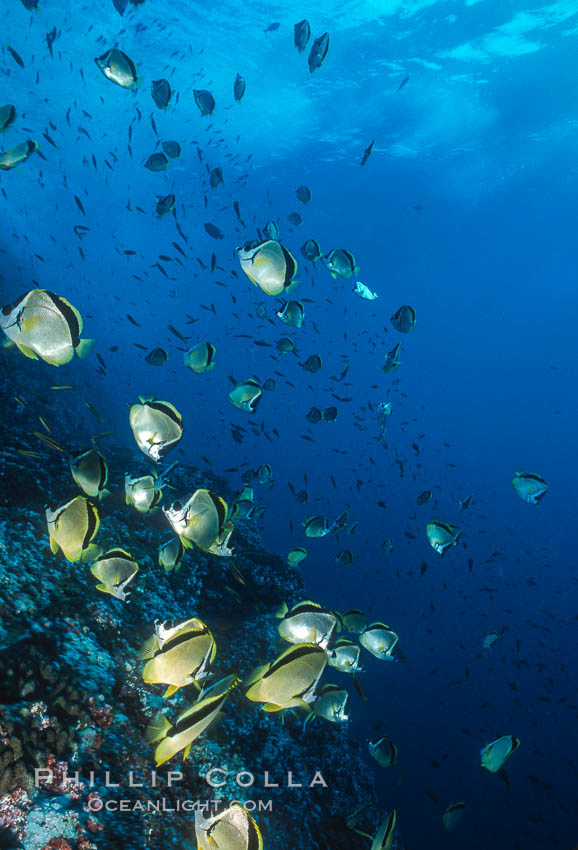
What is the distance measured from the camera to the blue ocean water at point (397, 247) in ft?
64.5

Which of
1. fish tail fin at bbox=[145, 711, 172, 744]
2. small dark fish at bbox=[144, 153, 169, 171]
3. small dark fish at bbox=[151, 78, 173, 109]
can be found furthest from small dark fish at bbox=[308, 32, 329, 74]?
fish tail fin at bbox=[145, 711, 172, 744]

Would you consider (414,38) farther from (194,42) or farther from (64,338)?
(64,338)

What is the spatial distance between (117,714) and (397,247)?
51.8 m

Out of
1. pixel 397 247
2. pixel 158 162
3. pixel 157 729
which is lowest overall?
pixel 397 247

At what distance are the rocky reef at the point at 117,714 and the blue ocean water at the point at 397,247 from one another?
78.5 inches

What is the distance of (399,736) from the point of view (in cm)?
1883

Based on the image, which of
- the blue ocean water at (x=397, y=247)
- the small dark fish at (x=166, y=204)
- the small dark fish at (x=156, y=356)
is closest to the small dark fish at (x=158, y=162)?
the small dark fish at (x=166, y=204)

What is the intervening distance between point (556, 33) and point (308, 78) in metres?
13.7

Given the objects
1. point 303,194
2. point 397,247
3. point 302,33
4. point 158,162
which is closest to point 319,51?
point 302,33

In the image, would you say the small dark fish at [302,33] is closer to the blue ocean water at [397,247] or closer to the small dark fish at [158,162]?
the small dark fish at [158,162]

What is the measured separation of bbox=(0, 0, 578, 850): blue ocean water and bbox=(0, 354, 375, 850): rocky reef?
1.99m

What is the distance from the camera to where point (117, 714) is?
12.5 ft

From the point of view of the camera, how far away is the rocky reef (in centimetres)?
303

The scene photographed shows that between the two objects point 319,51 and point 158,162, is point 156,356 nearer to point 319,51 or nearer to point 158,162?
point 158,162
